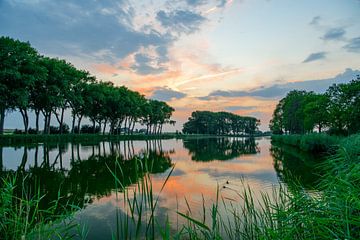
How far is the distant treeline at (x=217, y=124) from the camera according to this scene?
136750 mm

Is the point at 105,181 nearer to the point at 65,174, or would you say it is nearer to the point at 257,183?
the point at 65,174

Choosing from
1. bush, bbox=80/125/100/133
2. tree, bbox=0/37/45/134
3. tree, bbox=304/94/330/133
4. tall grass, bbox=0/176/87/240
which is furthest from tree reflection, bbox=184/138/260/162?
bush, bbox=80/125/100/133

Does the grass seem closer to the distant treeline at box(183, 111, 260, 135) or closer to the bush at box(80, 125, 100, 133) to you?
the bush at box(80, 125, 100, 133)

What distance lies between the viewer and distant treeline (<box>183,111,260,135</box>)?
5384 inches

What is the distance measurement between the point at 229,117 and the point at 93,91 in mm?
113204

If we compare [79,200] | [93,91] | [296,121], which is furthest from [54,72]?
[296,121]

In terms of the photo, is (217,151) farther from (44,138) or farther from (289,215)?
(289,215)

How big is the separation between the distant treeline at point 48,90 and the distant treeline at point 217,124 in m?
76.9

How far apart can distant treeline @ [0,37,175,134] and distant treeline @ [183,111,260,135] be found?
252ft

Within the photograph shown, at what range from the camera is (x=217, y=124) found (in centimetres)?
14225

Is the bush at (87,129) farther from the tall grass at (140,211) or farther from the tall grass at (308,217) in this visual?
the tall grass at (308,217)

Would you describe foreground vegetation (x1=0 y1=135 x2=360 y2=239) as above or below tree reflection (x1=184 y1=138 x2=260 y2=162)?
above

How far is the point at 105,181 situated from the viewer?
36.0 feet

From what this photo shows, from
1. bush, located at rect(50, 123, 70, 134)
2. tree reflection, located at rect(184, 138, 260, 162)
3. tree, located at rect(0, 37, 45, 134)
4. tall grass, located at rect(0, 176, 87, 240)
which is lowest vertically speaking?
tree reflection, located at rect(184, 138, 260, 162)
